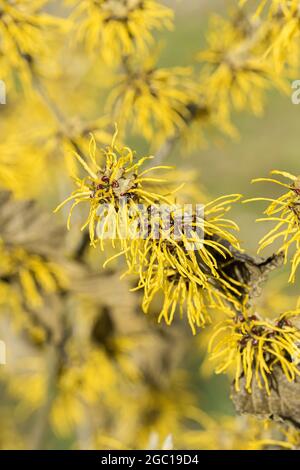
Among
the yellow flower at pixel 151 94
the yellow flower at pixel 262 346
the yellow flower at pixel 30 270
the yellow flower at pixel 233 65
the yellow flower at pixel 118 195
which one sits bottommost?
the yellow flower at pixel 262 346

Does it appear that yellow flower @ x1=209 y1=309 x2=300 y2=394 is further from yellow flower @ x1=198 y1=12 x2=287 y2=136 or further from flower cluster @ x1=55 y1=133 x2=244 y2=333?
yellow flower @ x1=198 y1=12 x2=287 y2=136

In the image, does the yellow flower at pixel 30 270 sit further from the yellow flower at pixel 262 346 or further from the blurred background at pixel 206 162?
the yellow flower at pixel 262 346

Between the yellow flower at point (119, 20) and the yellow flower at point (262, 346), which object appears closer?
the yellow flower at point (262, 346)

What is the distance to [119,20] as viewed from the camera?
958mm

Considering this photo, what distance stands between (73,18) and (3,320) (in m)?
0.61

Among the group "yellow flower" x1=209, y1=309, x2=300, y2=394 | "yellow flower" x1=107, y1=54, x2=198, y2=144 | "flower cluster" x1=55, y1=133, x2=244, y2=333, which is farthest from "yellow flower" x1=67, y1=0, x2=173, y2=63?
"yellow flower" x1=209, y1=309, x2=300, y2=394
